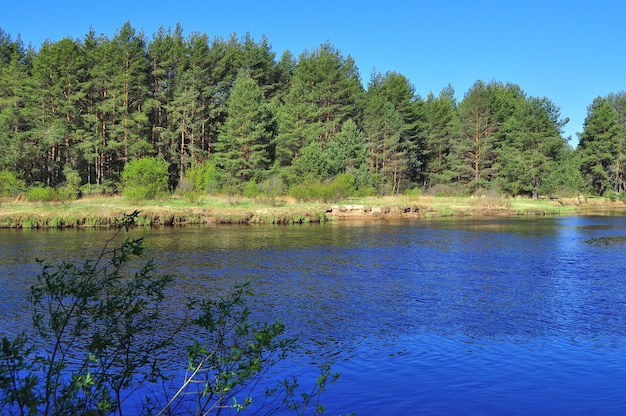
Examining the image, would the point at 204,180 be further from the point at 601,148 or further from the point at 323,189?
the point at 601,148

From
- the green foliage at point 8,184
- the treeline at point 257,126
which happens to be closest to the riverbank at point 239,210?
the green foliage at point 8,184

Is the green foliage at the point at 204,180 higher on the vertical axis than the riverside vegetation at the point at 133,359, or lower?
higher

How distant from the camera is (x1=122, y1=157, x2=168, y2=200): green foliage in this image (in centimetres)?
4822

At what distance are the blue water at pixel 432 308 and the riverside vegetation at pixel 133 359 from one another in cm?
167

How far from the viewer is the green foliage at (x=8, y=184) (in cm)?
4981

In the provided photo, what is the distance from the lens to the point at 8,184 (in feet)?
166

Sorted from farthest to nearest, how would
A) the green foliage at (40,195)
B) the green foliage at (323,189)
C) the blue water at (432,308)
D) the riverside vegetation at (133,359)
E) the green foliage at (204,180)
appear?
1. the green foliage at (323,189)
2. the green foliage at (204,180)
3. the green foliage at (40,195)
4. the blue water at (432,308)
5. the riverside vegetation at (133,359)

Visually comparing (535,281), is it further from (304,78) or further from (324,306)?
(304,78)

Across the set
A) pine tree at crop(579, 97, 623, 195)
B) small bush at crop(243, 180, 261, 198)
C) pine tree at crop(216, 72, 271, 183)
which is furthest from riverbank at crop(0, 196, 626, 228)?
pine tree at crop(579, 97, 623, 195)

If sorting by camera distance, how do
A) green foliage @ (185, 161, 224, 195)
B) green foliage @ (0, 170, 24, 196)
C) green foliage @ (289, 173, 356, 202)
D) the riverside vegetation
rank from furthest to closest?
green foliage @ (289, 173, 356, 202)
green foliage @ (185, 161, 224, 195)
green foliage @ (0, 170, 24, 196)
the riverside vegetation

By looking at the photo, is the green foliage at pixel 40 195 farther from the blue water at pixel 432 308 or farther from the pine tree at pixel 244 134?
the pine tree at pixel 244 134

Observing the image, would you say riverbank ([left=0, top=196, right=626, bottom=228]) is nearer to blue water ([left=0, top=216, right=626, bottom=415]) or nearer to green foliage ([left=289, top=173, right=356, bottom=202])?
green foliage ([left=289, top=173, right=356, bottom=202])

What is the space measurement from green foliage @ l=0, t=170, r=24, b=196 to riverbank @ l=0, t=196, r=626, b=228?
1.41 metres

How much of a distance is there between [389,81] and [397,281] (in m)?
75.0
